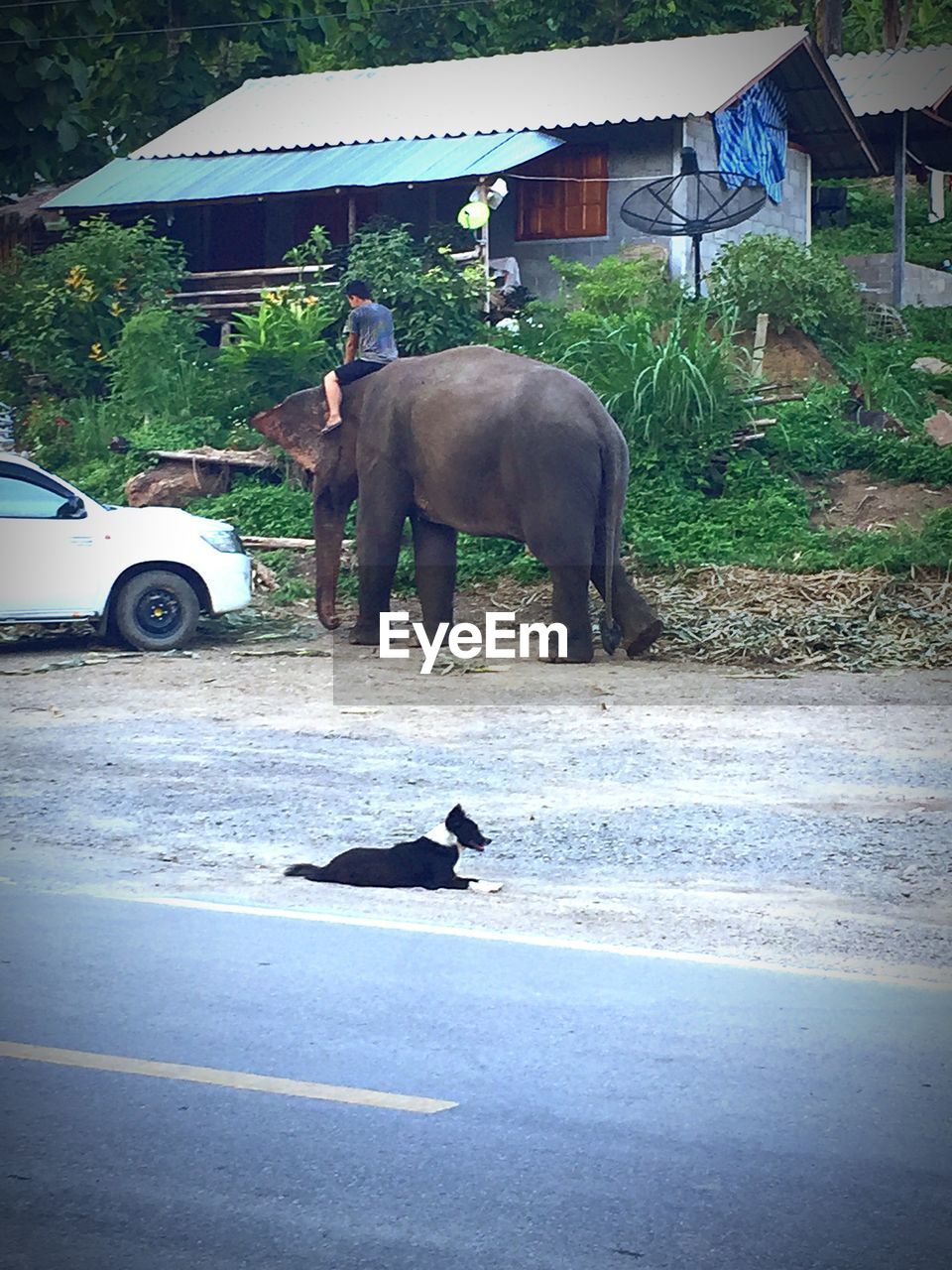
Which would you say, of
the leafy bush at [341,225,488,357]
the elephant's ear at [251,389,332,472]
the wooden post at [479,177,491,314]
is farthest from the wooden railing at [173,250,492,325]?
the elephant's ear at [251,389,332,472]

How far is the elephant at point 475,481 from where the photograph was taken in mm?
14445

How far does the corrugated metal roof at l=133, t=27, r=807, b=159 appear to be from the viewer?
24.6 meters

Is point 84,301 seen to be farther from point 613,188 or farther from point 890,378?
point 890,378

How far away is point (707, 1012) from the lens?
5508mm

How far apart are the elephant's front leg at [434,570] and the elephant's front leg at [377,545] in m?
0.26

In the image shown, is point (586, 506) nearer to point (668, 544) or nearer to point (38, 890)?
point (668, 544)

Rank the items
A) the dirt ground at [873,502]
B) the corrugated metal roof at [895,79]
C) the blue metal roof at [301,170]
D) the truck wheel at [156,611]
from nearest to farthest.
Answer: the truck wheel at [156,611]
the dirt ground at [873,502]
the blue metal roof at [301,170]
the corrugated metal roof at [895,79]

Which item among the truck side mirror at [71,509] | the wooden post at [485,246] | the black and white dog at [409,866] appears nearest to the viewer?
the black and white dog at [409,866]

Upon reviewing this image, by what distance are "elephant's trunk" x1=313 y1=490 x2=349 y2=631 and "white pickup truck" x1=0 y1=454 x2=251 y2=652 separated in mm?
804

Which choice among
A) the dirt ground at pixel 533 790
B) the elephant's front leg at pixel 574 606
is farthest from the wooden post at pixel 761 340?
the dirt ground at pixel 533 790

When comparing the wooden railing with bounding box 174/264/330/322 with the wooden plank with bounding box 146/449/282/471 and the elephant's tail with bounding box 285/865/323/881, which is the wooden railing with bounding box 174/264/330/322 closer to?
the wooden plank with bounding box 146/449/282/471

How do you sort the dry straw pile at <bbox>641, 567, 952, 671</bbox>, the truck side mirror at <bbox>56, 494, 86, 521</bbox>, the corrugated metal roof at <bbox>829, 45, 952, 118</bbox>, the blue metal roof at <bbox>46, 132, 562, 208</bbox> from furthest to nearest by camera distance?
the corrugated metal roof at <bbox>829, 45, 952, 118</bbox> → the blue metal roof at <bbox>46, 132, 562, 208</bbox> → the truck side mirror at <bbox>56, 494, 86, 521</bbox> → the dry straw pile at <bbox>641, 567, 952, 671</bbox>

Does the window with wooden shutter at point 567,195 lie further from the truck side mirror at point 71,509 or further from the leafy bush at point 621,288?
the truck side mirror at point 71,509

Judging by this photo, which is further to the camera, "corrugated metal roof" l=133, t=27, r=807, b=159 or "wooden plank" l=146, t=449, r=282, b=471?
"corrugated metal roof" l=133, t=27, r=807, b=159
